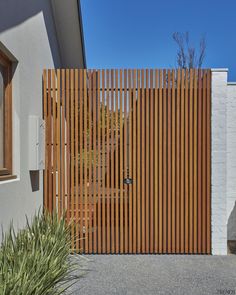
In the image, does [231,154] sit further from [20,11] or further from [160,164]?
[20,11]

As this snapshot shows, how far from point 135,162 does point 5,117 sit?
7.34ft

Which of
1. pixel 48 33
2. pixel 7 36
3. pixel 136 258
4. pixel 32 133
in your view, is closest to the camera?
pixel 7 36

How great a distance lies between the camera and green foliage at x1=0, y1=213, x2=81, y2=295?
8.89 ft

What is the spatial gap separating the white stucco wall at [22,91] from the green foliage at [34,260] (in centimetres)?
30

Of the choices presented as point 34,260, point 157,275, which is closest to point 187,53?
point 157,275

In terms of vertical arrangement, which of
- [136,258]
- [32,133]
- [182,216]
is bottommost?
[136,258]

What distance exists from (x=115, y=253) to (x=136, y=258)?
40 centimetres

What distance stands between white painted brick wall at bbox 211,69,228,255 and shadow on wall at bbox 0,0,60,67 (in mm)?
3080

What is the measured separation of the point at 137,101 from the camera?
520 cm

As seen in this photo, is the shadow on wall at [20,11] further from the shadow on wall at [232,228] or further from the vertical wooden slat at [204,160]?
the shadow on wall at [232,228]

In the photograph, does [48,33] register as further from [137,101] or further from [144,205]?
[144,205]

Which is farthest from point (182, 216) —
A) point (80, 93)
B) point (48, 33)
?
point (48, 33)

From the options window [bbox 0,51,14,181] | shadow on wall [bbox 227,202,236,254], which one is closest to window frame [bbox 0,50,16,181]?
window [bbox 0,51,14,181]

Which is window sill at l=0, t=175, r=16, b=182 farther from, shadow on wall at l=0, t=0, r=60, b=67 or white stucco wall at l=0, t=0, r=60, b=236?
shadow on wall at l=0, t=0, r=60, b=67
